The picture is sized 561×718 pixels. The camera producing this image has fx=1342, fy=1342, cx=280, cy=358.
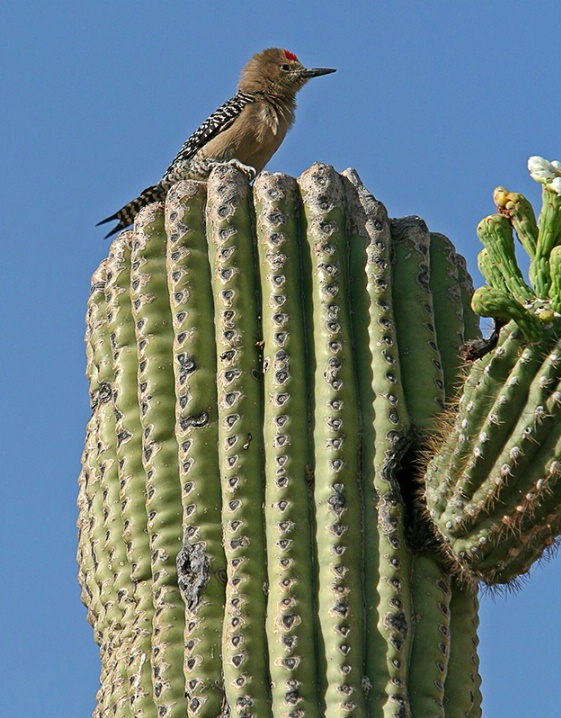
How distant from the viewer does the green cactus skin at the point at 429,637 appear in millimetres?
4094

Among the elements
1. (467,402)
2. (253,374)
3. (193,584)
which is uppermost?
(253,374)

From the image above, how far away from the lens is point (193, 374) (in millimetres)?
4496

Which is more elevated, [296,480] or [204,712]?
[296,480]

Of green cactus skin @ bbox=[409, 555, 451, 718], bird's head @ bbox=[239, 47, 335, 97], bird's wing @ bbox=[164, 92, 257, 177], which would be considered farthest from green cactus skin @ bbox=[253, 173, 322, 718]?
bird's head @ bbox=[239, 47, 335, 97]

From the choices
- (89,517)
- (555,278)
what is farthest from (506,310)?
(89,517)

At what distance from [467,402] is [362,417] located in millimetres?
516

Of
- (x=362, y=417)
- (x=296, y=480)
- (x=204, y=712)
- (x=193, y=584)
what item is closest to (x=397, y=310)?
(x=362, y=417)

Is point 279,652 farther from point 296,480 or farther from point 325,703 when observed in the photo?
point 296,480

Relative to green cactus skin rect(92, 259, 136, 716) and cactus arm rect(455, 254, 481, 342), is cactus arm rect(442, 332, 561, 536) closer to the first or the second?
cactus arm rect(455, 254, 481, 342)

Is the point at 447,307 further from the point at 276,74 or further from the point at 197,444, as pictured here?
the point at 276,74

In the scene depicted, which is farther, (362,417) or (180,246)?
(180,246)

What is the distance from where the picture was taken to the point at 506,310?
370cm

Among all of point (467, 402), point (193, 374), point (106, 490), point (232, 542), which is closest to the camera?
point (467, 402)

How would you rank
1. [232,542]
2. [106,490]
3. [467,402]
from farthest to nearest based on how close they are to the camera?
1. [106,490]
2. [232,542]
3. [467,402]
